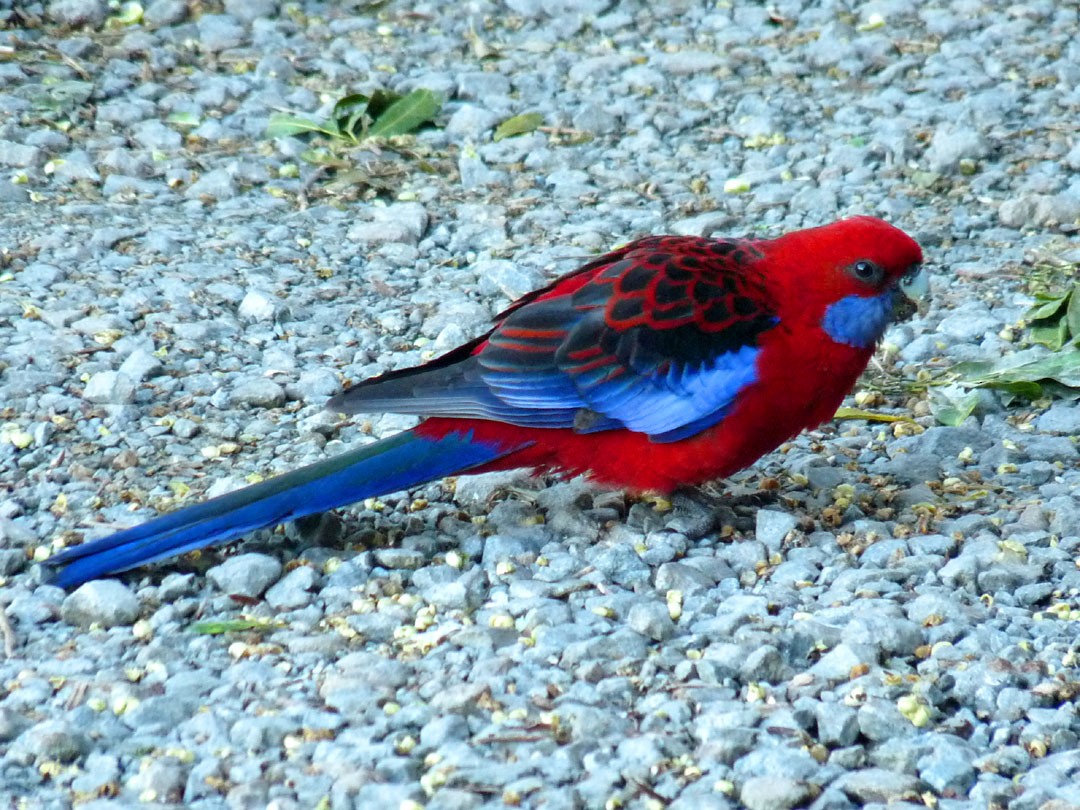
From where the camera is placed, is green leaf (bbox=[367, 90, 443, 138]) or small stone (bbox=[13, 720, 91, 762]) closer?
small stone (bbox=[13, 720, 91, 762])

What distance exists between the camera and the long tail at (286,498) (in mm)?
3664

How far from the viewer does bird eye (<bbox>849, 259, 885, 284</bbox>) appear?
393 cm

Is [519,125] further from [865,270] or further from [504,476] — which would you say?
[865,270]

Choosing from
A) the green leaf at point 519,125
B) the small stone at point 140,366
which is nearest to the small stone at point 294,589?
the small stone at point 140,366

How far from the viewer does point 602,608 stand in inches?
142

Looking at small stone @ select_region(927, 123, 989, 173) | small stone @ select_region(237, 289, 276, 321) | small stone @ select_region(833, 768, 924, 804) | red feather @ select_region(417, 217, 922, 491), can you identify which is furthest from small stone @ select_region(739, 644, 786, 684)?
small stone @ select_region(927, 123, 989, 173)

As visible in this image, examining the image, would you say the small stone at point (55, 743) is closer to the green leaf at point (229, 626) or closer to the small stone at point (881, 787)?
the green leaf at point (229, 626)

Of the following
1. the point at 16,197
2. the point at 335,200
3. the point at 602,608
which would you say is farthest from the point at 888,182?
the point at 16,197

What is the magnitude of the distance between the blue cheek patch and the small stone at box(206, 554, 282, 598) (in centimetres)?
157

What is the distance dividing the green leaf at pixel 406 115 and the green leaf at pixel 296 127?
170 mm

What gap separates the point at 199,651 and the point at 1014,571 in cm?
198

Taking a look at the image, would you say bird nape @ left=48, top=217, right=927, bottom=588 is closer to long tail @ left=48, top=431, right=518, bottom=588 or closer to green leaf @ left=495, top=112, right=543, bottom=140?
long tail @ left=48, top=431, right=518, bottom=588

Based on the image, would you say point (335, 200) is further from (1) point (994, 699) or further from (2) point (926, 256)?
(1) point (994, 699)

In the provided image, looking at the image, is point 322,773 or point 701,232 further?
point 701,232
